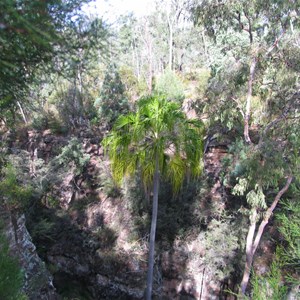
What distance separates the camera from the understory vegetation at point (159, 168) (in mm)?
2438

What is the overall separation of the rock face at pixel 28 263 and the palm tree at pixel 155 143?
2.29 m

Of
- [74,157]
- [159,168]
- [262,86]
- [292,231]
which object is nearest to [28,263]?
[159,168]

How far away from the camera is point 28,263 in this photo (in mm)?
6078

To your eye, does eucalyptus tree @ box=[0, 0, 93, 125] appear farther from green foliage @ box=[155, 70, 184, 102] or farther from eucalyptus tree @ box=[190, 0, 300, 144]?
green foliage @ box=[155, 70, 184, 102]

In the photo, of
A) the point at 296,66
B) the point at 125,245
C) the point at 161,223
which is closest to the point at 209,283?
the point at 161,223

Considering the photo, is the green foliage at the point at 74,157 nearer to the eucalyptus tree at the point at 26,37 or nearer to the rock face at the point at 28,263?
the rock face at the point at 28,263

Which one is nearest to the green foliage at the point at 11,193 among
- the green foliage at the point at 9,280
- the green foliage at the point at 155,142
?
the green foliage at the point at 155,142

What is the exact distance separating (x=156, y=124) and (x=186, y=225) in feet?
13.5

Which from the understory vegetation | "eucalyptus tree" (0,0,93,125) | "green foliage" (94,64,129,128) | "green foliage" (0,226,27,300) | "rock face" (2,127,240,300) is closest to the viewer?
"eucalyptus tree" (0,0,93,125)

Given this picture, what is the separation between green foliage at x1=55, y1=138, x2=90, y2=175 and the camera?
10977mm

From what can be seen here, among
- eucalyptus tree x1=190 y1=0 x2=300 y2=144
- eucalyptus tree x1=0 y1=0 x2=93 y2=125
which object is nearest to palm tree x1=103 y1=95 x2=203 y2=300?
eucalyptus tree x1=190 y1=0 x2=300 y2=144

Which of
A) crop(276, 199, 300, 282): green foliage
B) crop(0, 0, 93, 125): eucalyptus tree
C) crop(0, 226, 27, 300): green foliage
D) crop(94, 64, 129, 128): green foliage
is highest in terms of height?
crop(0, 0, 93, 125): eucalyptus tree

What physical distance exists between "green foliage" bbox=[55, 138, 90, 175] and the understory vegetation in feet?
0.16

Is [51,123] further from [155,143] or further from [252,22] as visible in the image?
[252,22]
